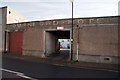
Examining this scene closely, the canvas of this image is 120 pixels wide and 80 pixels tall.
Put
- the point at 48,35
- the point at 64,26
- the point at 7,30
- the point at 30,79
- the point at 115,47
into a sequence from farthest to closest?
the point at 7,30
the point at 48,35
the point at 64,26
the point at 115,47
the point at 30,79

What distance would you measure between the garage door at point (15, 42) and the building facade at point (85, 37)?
133 centimetres

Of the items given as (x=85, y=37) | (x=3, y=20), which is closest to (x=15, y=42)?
(x=3, y=20)

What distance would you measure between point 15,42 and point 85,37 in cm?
1225

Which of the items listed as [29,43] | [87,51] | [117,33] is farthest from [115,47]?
[29,43]

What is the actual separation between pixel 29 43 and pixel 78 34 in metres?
7.70

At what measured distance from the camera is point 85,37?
1102 cm

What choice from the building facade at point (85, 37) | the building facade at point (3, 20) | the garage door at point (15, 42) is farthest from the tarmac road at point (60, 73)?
the building facade at point (3, 20)

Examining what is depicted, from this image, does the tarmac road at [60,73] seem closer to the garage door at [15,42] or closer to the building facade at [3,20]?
the garage door at [15,42]

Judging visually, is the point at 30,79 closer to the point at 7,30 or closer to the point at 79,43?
the point at 79,43

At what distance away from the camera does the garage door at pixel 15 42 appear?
51.7 ft

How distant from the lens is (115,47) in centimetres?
986

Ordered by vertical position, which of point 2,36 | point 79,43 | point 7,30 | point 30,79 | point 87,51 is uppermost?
point 7,30

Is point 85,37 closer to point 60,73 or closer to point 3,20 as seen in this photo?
point 60,73

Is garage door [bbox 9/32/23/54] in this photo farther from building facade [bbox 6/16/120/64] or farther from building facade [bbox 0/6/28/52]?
building facade [bbox 0/6/28/52]
